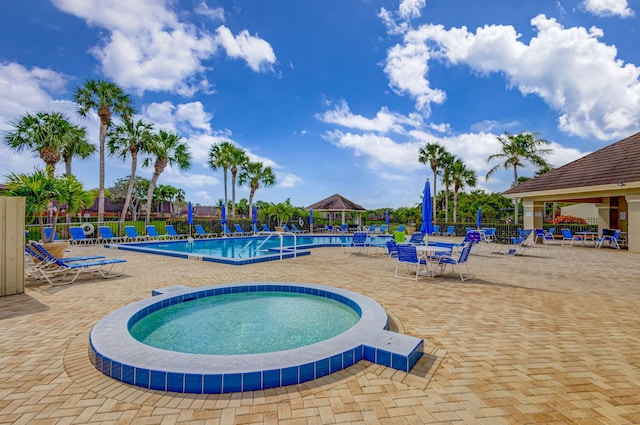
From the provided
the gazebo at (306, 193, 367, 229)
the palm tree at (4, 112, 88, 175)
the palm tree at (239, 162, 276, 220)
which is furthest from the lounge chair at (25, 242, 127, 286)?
the palm tree at (239, 162, 276, 220)

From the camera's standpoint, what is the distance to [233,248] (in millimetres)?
15539

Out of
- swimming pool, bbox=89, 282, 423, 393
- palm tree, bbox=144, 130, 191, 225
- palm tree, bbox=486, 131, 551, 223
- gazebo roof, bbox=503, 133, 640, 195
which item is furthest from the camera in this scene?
palm tree, bbox=486, 131, 551, 223

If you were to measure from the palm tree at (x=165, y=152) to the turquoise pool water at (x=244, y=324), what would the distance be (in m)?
19.5

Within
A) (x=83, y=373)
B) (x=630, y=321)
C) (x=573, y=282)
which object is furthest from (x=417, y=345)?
(x=573, y=282)

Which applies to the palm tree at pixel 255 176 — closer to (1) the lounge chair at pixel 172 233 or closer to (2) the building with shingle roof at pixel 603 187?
(1) the lounge chair at pixel 172 233

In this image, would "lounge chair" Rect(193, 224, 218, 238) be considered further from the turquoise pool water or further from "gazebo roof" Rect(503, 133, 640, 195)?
"gazebo roof" Rect(503, 133, 640, 195)

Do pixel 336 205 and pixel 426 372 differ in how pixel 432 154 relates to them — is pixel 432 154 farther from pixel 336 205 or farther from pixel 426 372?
pixel 426 372

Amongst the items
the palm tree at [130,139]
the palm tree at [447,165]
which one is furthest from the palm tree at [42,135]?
the palm tree at [447,165]

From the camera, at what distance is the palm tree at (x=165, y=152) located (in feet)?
73.5

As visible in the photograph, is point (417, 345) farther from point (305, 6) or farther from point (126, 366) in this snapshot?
point (305, 6)

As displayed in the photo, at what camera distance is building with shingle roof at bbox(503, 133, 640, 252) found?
13750 mm

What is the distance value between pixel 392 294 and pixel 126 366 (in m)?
4.38

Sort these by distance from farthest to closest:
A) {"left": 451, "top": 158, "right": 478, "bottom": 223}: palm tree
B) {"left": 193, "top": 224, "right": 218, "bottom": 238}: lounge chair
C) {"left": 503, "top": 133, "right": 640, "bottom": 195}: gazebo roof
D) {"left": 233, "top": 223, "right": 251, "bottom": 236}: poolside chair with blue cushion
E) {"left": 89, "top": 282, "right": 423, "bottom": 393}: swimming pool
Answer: {"left": 451, "top": 158, "right": 478, "bottom": 223}: palm tree
{"left": 233, "top": 223, "right": 251, "bottom": 236}: poolside chair with blue cushion
{"left": 193, "top": 224, "right": 218, "bottom": 238}: lounge chair
{"left": 503, "top": 133, "right": 640, "bottom": 195}: gazebo roof
{"left": 89, "top": 282, "right": 423, "bottom": 393}: swimming pool

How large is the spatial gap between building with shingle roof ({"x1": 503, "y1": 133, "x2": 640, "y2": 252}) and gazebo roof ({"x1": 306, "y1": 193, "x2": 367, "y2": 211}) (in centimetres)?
1181
